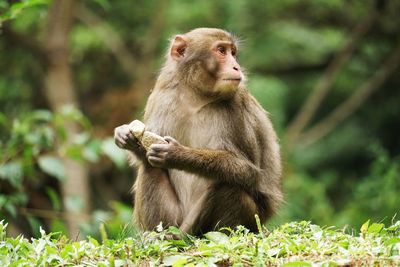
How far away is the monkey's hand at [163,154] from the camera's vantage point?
6102 mm

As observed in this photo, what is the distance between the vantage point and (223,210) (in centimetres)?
618

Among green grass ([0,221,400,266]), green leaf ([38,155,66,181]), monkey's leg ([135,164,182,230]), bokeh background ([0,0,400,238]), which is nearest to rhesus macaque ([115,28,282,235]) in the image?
monkey's leg ([135,164,182,230])

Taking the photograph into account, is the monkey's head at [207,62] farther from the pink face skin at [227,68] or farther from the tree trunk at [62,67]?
the tree trunk at [62,67]

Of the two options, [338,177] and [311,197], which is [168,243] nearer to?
[311,197]

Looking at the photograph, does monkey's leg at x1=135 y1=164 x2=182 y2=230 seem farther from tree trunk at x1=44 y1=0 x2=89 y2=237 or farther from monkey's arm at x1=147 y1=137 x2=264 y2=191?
tree trunk at x1=44 y1=0 x2=89 y2=237

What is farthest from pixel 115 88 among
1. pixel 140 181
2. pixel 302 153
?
pixel 140 181

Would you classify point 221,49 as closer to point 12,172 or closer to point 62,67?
point 12,172

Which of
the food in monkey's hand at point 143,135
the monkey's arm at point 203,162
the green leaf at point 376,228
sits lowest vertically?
the green leaf at point 376,228

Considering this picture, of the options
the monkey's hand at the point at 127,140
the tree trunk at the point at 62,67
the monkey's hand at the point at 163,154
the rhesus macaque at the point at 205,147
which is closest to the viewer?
the monkey's hand at the point at 163,154

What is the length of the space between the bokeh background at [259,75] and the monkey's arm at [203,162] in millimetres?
5495

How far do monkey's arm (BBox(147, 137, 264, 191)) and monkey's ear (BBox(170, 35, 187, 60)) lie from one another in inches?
42.4

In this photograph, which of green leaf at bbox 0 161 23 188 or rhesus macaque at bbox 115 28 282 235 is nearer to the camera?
rhesus macaque at bbox 115 28 282 235

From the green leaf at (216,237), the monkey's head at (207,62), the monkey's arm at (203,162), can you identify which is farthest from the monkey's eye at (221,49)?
the green leaf at (216,237)

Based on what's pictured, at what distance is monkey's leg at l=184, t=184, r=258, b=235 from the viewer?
20.3 feet
